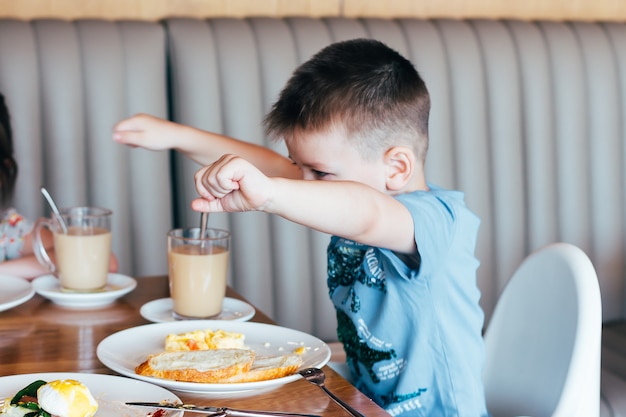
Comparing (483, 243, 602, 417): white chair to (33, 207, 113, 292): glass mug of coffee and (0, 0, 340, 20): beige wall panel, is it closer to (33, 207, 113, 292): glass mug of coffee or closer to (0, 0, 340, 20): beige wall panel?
(33, 207, 113, 292): glass mug of coffee

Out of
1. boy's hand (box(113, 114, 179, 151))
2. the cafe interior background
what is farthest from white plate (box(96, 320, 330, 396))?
the cafe interior background

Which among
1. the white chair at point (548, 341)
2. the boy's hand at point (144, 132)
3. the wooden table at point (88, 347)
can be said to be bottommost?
the white chair at point (548, 341)

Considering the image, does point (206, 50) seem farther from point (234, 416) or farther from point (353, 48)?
point (234, 416)

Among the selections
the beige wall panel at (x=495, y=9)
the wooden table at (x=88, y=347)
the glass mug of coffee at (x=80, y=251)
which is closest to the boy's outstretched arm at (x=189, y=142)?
the glass mug of coffee at (x=80, y=251)

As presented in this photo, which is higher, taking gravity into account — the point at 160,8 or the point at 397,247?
the point at 160,8

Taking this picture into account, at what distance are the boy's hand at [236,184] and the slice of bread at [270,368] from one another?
168mm

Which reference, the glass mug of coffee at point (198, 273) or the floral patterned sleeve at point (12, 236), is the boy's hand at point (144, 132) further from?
the floral patterned sleeve at point (12, 236)

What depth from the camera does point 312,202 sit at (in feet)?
3.11

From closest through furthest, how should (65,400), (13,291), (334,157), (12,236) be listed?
(65,400)
(334,157)
(13,291)
(12,236)

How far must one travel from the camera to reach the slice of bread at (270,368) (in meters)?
0.88

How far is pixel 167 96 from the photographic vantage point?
220cm

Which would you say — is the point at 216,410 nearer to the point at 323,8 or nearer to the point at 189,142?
the point at 189,142

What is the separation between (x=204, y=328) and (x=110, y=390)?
0.84 ft

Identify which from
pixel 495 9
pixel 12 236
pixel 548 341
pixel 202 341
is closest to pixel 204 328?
pixel 202 341
